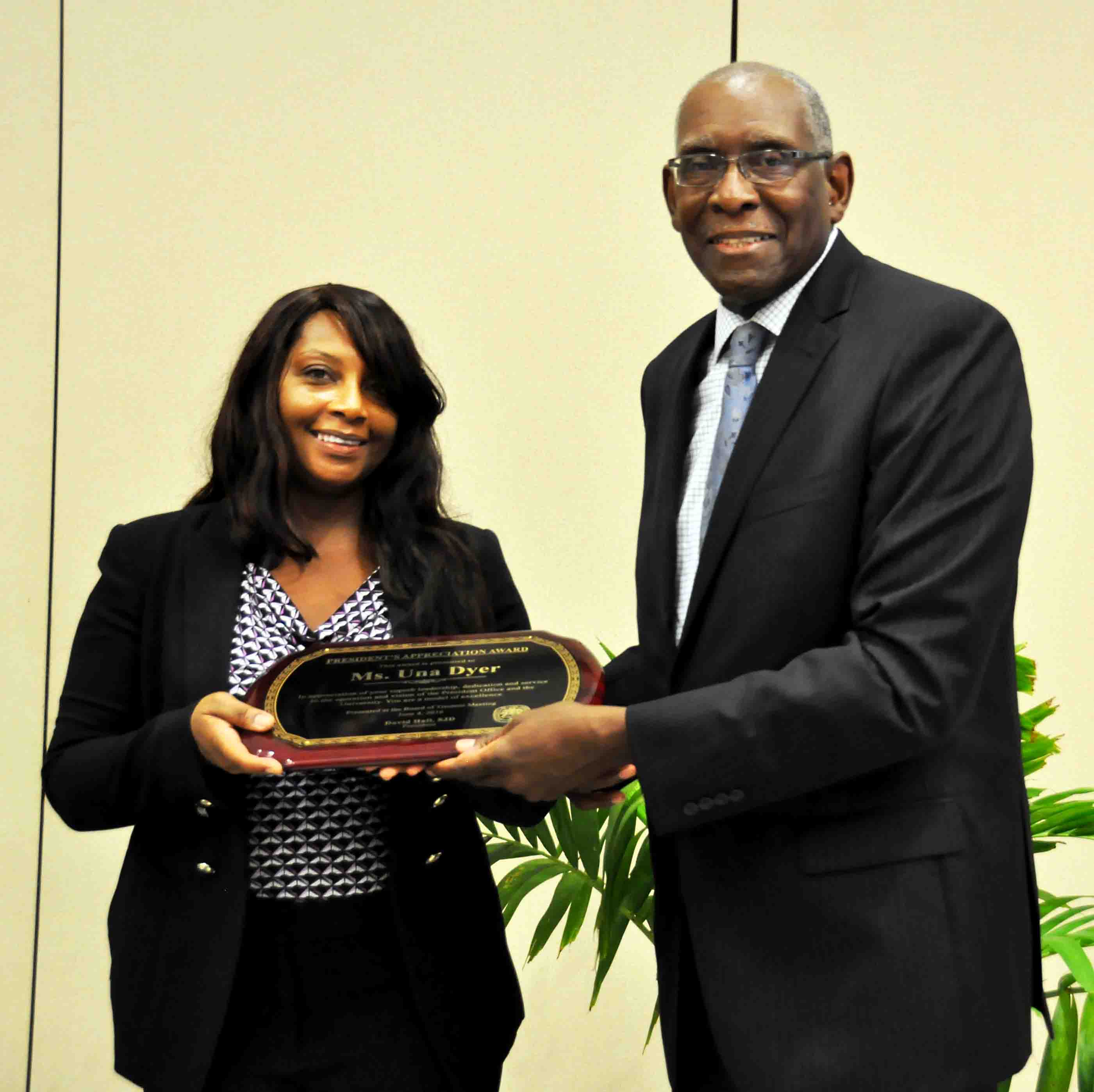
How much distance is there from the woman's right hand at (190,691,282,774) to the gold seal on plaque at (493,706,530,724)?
233mm

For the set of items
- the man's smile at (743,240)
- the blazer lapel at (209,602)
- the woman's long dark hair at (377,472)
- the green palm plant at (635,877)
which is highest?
the man's smile at (743,240)

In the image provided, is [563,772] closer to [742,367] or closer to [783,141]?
[742,367]

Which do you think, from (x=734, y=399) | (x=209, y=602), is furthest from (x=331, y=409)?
(x=734, y=399)

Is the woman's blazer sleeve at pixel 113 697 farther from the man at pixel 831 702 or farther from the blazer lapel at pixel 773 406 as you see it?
the blazer lapel at pixel 773 406

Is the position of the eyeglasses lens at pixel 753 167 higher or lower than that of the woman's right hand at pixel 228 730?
higher

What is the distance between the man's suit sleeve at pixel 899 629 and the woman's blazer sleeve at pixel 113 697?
0.63 metres

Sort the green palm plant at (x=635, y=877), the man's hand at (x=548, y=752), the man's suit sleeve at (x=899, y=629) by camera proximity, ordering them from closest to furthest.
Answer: the man's suit sleeve at (x=899, y=629), the man's hand at (x=548, y=752), the green palm plant at (x=635, y=877)

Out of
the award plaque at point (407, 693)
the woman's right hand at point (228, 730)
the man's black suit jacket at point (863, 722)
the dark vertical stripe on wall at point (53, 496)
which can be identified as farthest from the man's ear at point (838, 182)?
the dark vertical stripe on wall at point (53, 496)

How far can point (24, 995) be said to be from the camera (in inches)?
132

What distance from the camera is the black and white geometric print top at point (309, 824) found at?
1545 mm

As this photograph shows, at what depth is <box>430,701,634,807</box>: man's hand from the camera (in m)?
1.35

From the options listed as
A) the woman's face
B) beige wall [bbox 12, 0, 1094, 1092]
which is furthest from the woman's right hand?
beige wall [bbox 12, 0, 1094, 1092]

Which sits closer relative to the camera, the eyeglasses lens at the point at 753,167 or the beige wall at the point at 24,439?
the eyeglasses lens at the point at 753,167

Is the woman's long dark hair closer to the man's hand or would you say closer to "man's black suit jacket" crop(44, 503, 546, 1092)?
"man's black suit jacket" crop(44, 503, 546, 1092)
